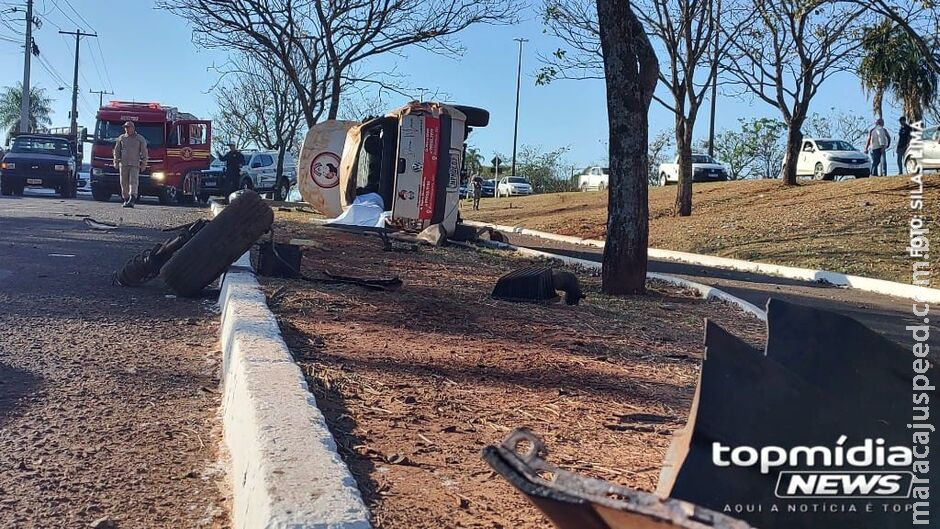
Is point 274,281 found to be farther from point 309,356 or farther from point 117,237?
point 117,237

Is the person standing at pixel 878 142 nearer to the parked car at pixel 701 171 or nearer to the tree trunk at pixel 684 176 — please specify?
the tree trunk at pixel 684 176

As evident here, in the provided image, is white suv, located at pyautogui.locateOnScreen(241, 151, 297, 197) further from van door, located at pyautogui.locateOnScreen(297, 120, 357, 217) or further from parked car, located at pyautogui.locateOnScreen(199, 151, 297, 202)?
van door, located at pyautogui.locateOnScreen(297, 120, 357, 217)

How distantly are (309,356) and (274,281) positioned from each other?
330 centimetres

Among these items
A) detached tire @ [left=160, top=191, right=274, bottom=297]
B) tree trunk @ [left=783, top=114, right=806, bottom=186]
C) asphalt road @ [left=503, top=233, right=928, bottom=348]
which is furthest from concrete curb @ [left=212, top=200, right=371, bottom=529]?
tree trunk @ [left=783, top=114, right=806, bottom=186]

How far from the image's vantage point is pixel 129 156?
19547 mm

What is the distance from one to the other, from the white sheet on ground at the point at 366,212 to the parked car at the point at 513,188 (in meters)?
41.7

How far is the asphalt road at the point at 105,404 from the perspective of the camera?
316 cm

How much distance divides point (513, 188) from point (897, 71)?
109 ft

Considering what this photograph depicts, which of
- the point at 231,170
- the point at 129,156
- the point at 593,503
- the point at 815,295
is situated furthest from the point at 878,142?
the point at 593,503

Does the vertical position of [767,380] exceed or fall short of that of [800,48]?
it falls short

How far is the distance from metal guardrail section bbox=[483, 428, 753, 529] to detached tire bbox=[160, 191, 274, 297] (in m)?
6.03

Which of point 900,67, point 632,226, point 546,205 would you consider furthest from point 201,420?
point 546,205

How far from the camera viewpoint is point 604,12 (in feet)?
31.7

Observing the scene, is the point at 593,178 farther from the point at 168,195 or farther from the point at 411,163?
the point at 411,163
